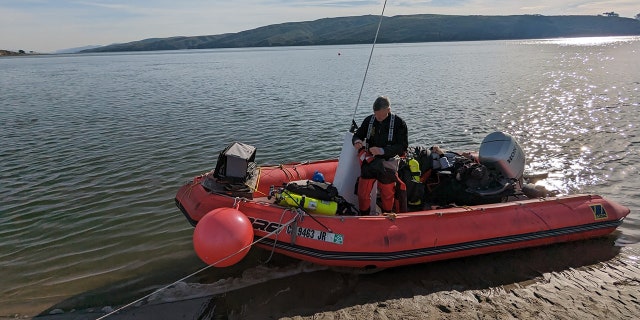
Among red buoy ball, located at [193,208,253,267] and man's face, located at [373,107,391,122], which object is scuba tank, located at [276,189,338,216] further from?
man's face, located at [373,107,391,122]

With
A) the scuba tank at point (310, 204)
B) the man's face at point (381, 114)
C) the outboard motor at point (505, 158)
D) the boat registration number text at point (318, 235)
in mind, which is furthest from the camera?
the outboard motor at point (505, 158)

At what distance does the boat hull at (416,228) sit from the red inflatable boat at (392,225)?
0.01m

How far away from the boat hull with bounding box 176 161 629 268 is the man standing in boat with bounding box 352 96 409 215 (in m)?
0.44

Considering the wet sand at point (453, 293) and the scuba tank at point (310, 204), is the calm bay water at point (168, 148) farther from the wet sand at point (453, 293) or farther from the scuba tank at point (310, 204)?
the scuba tank at point (310, 204)

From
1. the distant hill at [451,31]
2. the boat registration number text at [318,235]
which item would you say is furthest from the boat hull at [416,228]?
the distant hill at [451,31]

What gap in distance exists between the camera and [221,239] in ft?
14.6

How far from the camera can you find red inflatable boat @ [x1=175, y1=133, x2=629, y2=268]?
488 cm

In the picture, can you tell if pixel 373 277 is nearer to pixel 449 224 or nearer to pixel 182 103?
pixel 449 224

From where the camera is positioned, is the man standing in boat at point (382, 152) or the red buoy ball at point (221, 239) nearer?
the red buoy ball at point (221, 239)

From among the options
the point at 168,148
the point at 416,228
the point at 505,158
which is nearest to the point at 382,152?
the point at 416,228

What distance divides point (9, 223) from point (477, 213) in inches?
265

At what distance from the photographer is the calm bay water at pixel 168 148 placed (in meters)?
5.43

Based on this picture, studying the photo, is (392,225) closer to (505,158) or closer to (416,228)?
(416,228)

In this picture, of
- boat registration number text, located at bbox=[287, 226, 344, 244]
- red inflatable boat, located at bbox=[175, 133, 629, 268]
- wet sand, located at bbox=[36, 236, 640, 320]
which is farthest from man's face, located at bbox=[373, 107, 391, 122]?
wet sand, located at bbox=[36, 236, 640, 320]
